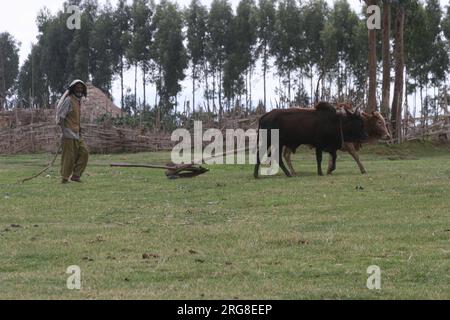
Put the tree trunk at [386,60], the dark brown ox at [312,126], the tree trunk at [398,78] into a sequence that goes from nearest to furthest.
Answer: the dark brown ox at [312,126] < the tree trunk at [398,78] < the tree trunk at [386,60]

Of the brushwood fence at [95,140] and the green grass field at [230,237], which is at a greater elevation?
the brushwood fence at [95,140]

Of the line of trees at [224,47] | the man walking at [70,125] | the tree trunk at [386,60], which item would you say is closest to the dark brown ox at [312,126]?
the man walking at [70,125]

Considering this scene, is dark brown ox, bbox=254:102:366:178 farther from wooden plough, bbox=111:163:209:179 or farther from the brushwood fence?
the brushwood fence

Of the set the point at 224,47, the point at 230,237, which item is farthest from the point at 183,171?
the point at 224,47

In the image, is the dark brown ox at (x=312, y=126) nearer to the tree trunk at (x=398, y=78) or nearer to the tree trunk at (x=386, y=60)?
the tree trunk at (x=398, y=78)

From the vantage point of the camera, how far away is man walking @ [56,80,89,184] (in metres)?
16.0

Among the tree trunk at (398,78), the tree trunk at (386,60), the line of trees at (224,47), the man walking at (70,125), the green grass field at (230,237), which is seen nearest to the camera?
the green grass field at (230,237)

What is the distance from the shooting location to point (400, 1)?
28281 mm

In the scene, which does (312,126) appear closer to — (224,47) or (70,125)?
(70,125)

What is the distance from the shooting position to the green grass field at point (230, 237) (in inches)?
275

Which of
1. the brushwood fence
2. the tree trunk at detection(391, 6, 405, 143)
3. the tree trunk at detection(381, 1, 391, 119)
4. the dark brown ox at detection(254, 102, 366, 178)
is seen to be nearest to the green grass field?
the dark brown ox at detection(254, 102, 366, 178)

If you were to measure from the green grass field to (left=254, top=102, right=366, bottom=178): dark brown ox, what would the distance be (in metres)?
0.82

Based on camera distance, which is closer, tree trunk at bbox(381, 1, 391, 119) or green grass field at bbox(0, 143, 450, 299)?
green grass field at bbox(0, 143, 450, 299)

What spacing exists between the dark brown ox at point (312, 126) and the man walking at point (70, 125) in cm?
365
